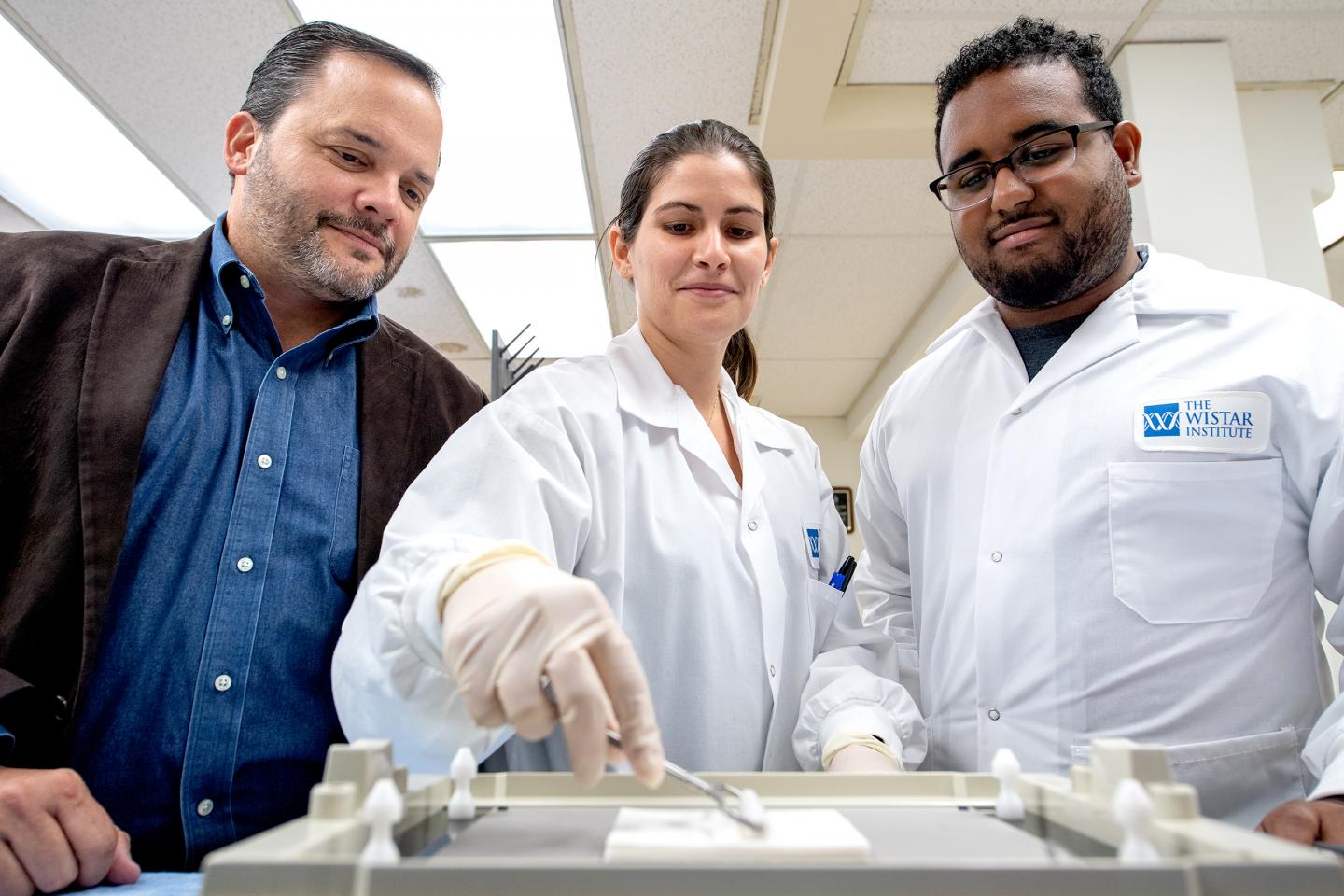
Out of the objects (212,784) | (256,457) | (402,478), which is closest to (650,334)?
(402,478)

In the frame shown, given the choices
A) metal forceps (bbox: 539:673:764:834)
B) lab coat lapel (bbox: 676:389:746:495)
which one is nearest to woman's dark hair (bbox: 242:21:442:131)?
lab coat lapel (bbox: 676:389:746:495)

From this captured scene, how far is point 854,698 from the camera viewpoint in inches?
40.5

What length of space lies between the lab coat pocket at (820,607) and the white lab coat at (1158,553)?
14cm

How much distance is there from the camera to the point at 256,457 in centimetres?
105

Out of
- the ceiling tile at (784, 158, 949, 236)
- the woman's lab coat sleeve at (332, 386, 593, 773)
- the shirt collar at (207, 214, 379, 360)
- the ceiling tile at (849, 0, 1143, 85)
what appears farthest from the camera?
the ceiling tile at (784, 158, 949, 236)

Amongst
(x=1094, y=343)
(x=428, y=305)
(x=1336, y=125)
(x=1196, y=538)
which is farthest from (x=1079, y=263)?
(x=428, y=305)

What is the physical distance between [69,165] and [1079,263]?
3051mm

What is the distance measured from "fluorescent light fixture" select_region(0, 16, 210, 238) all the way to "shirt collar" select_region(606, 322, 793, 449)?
2010 millimetres

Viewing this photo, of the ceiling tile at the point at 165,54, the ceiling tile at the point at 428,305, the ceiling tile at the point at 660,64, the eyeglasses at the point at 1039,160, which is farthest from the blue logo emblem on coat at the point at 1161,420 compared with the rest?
the ceiling tile at the point at 428,305

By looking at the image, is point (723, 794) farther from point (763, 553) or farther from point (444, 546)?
point (763, 553)

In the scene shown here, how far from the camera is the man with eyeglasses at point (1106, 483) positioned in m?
1.02

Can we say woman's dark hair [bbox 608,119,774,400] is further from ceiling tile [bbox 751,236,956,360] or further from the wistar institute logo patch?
ceiling tile [bbox 751,236,956,360]

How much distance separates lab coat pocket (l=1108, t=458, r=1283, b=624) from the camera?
3.39 ft

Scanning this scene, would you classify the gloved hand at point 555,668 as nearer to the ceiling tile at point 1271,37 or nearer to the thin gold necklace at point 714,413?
the thin gold necklace at point 714,413
